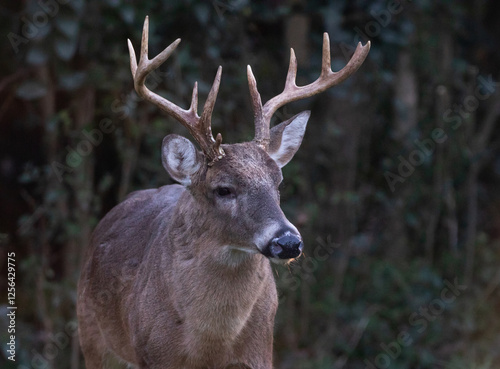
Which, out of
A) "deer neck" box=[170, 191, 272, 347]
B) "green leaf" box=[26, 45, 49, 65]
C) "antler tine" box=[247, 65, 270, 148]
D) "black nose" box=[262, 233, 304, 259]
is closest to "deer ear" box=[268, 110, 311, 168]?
"antler tine" box=[247, 65, 270, 148]

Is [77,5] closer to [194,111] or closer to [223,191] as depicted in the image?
[194,111]

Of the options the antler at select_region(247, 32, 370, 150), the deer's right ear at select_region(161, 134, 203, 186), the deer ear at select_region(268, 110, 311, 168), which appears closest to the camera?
the deer's right ear at select_region(161, 134, 203, 186)

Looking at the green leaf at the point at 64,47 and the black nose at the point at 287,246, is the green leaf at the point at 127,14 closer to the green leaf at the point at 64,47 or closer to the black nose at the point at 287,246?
the green leaf at the point at 64,47

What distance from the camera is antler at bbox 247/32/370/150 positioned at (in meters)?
3.87

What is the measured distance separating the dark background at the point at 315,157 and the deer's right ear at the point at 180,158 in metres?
2.17

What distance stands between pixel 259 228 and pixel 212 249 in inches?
12.5

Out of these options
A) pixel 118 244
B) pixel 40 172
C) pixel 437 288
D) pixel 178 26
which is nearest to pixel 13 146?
pixel 40 172

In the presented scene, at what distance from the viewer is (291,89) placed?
4164mm

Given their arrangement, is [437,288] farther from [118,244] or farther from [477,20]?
[118,244]

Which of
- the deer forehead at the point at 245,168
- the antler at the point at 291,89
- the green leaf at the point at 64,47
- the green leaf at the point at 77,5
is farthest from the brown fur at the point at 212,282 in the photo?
the green leaf at the point at 77,5

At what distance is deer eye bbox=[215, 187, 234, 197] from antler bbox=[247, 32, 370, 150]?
32 centimetres

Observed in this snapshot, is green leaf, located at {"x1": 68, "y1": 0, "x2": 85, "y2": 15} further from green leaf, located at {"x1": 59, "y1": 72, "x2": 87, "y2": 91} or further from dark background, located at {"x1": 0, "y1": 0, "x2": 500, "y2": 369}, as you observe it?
A: green leaf, located at {"x1": 59, "y1": 72, "x2": 87, "y2": 91}

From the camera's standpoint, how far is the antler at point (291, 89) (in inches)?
152

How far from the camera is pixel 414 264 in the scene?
746 centimetres
